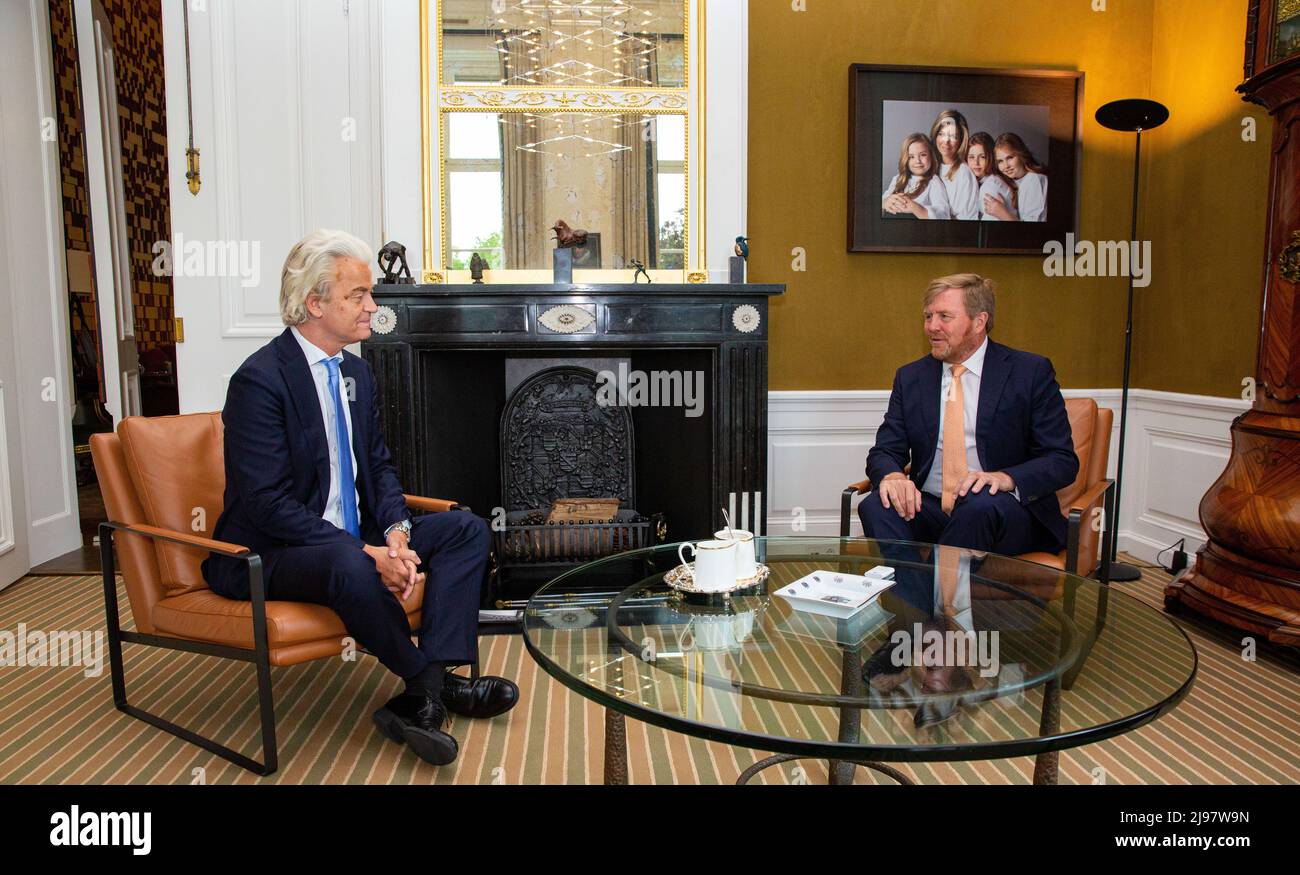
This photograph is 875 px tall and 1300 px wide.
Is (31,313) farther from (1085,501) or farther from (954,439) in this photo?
(1085,501)

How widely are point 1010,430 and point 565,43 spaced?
2.51 m

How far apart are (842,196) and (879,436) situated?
1.55m

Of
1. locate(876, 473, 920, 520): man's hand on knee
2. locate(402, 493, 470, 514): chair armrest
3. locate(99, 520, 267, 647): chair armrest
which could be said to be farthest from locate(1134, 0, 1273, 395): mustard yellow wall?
locate(99, 520, 267, 647): chair armrest

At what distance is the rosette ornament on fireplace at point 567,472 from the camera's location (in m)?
3.62

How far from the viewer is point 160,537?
223cm

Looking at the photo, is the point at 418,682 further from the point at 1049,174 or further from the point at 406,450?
the point at 1049,174

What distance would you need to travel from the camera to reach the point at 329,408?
2.43 metres

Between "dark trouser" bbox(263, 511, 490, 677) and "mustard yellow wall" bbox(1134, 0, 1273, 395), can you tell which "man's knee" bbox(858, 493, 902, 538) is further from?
"mustard yellow wall" bbox(1134, 0, 1273, 395)

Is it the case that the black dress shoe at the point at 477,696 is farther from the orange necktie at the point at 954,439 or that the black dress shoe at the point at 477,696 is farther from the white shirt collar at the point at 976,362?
the white shirt collar at the point at 976,362

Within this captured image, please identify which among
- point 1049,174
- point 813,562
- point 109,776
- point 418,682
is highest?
point 1049,174

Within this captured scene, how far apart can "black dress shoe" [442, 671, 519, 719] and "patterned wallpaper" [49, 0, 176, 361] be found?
4036 millimetres

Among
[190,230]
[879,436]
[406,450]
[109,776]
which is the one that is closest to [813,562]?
[879,436]

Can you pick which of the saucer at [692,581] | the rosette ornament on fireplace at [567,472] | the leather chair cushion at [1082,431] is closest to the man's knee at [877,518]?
the leather chair cushion at [1082,431]

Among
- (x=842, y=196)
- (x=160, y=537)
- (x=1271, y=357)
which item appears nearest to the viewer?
(x=160, y=537)
